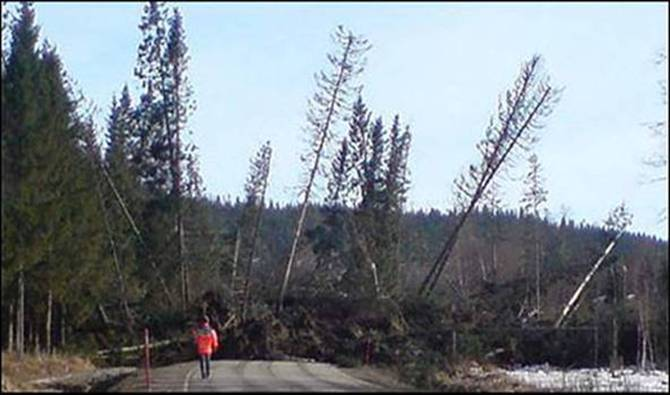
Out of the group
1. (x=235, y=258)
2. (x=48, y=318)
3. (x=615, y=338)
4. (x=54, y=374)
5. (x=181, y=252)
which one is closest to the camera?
(x=54, y=374)

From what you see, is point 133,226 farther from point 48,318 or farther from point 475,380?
point 475,380

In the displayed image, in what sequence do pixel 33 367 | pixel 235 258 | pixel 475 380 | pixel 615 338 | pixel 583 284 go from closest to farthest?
pixel 475 380, pixel 33 367, pixel 615 338, pixel 583 284, pixel 235 258

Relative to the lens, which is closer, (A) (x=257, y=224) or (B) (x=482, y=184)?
(B) (x=482, y=184)

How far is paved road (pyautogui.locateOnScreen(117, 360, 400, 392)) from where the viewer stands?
36812 millimetres

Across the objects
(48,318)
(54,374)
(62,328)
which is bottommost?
(54,374)

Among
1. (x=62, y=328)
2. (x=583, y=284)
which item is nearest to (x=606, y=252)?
(x=583, y=284)

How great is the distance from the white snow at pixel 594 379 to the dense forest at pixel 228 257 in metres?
1.99

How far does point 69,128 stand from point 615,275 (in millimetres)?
26873

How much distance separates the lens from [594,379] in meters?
44.0

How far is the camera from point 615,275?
68188mm

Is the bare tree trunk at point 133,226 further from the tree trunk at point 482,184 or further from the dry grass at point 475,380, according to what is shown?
the dry grass at point 475,380

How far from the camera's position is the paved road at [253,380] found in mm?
36812

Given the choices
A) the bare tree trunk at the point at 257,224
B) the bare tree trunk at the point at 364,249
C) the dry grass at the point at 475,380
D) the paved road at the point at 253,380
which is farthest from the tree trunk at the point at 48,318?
the bare tree trunk at the point at 364,249

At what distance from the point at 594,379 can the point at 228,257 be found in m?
45.2
